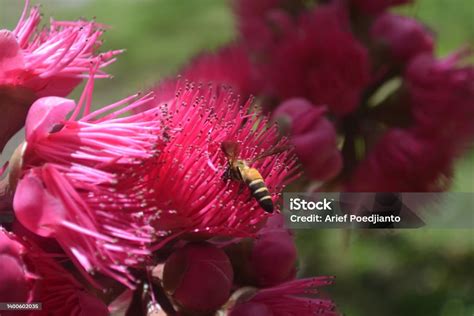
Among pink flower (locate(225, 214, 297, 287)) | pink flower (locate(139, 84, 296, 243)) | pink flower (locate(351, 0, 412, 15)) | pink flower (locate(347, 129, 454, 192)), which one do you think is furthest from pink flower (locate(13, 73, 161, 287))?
pink flower (locate(351, 0, 412, 15))

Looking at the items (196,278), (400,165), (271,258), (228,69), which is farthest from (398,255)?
(196,278)

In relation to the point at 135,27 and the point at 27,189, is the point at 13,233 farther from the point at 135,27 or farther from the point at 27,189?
the point at 135,27

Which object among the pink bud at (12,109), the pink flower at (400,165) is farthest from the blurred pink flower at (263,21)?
the pink bud at (12,109)

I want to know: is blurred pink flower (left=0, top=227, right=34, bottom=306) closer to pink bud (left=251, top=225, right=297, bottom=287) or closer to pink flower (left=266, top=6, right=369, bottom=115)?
pink bud (left=251, top=225, right=297, bottom=287)

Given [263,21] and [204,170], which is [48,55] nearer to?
[204,170]

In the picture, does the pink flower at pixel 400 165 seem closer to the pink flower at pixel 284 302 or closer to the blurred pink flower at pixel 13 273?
the pink flower at pixel 284 302

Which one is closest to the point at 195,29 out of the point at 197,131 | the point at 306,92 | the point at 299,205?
the point at 306,92
